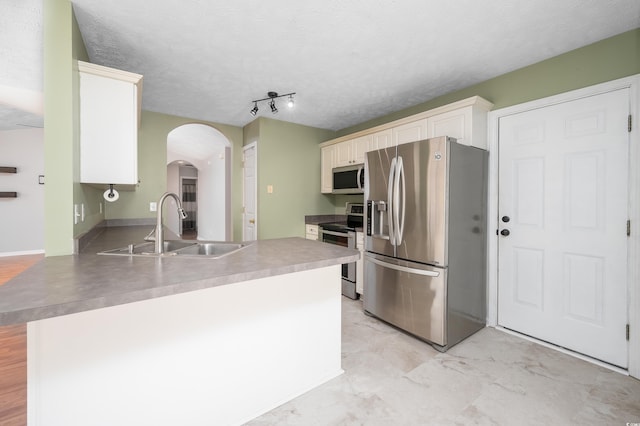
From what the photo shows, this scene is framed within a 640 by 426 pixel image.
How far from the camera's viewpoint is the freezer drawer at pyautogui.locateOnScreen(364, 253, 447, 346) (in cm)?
227

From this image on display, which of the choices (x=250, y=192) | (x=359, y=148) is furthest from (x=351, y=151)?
(x=250, y=192)

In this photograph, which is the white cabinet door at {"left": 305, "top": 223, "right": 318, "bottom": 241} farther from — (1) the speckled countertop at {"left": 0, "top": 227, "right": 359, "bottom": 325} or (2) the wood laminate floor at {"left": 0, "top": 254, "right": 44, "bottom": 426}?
(2) the wood laminate floor at {"left": 0, "top": 254, "right": 44, "bottom": 426}

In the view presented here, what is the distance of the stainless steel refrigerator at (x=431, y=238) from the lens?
7.41 ft

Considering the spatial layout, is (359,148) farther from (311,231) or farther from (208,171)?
(208,171)

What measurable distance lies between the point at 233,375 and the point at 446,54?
2.71 m

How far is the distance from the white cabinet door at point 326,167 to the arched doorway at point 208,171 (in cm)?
151

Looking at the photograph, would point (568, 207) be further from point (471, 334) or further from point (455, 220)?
point (471, 334)

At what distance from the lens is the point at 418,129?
2.88m

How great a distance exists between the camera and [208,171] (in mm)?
7320

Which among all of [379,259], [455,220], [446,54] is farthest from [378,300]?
[446,54]

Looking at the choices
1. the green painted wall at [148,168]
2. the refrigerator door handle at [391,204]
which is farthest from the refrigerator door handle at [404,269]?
the green painted wall at [148,168]

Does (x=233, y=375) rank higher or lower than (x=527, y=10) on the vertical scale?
lower

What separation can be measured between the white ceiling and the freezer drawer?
177 centimetres

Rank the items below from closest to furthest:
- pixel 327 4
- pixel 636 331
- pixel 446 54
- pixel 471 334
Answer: pixel 327 4
pixel 636 331
pixel 446 54
pixel 471 334
